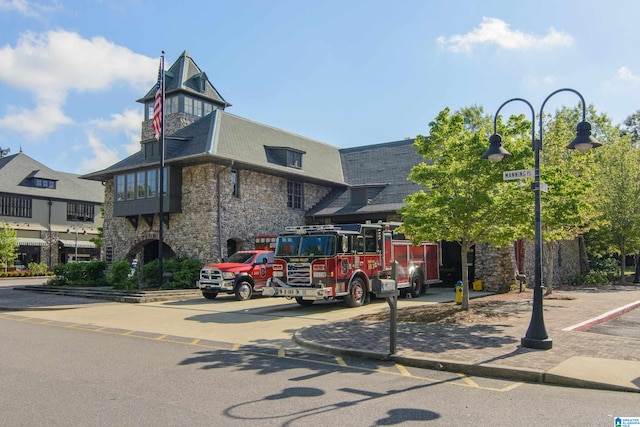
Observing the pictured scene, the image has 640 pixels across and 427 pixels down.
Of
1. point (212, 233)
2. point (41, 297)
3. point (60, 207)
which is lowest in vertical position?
point (41, 297)

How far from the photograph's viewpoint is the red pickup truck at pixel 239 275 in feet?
64.3

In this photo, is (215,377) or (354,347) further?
(354,347)

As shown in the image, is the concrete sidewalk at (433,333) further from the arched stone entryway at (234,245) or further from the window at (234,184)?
the window at (234,184)

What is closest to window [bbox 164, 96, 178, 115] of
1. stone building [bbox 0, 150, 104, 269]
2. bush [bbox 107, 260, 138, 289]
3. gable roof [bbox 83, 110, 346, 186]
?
gable roof [bbox 83, 110, 346, 186]

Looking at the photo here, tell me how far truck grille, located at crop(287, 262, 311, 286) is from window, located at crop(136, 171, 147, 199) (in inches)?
558

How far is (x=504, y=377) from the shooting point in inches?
305

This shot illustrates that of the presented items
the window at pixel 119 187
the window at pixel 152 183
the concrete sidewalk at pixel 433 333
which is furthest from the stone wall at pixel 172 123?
the concrete sidewalk at pixel 433 333

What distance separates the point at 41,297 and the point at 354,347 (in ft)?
60.4

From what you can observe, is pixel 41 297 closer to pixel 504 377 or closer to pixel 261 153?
pixel 261 153

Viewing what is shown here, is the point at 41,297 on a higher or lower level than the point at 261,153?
lower

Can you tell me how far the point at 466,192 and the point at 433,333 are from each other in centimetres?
422

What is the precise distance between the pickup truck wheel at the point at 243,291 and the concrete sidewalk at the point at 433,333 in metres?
0.56

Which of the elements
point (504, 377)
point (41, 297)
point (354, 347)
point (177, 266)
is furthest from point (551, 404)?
point (41, 297)

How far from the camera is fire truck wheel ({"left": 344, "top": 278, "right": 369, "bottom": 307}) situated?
16.8 m
